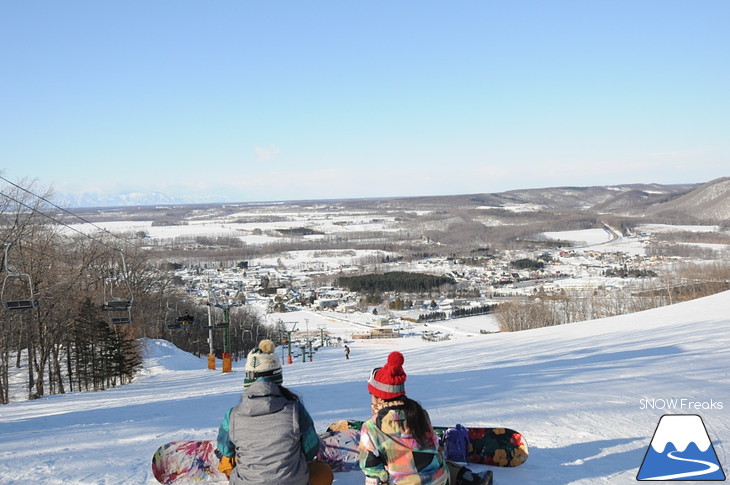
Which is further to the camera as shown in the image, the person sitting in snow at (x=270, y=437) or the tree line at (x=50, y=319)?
the tree line at (x=50, y=319)

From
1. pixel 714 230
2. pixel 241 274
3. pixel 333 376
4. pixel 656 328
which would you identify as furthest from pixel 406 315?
pixel 714 230

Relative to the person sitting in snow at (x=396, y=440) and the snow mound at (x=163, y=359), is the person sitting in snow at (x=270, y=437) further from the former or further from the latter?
the snow mound at (x=163, y=359)

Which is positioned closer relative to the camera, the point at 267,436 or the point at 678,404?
the point at 267,436

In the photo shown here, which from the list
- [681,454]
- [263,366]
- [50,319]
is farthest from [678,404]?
[50,319]

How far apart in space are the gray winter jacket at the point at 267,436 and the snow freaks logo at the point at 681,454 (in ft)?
8.50

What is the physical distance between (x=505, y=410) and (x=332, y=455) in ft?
8.60

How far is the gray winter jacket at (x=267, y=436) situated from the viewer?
3.18 meters

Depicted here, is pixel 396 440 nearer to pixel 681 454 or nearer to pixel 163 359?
pixel 681 454

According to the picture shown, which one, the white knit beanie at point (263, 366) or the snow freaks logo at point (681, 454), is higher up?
the white knit beanie at point (263, 366)

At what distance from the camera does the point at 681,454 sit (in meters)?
4.54

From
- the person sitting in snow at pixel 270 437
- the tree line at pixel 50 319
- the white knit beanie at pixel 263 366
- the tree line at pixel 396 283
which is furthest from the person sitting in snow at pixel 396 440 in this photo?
the tree line at pixel 396 283

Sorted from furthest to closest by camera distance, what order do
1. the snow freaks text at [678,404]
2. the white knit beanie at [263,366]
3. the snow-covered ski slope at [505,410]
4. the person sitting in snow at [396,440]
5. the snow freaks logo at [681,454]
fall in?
1. the snow freaks text at [678,404]
2. the snow-covered ski slope at [505,410]
3. the snow freaks logo at [681,454]
4. the white knit beanie at [263,366]
5. the person sitting in snow at [396,440]

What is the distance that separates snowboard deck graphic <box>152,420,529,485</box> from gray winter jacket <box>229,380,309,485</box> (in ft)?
3.61

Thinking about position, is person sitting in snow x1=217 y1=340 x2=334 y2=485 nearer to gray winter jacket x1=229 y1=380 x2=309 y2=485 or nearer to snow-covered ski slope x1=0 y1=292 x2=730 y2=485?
gray winter jacket x1=229 y1=380 x2=309 y2=485
